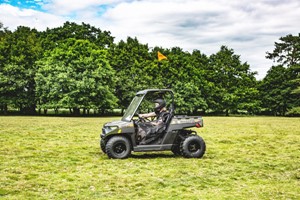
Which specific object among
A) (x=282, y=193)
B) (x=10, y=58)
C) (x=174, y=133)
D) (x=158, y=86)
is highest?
(x=10, y=58)

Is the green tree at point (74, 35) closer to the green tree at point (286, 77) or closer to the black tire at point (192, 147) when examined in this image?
the green tree at point (286, 77)

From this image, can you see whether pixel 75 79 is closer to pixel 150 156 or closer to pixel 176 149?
pixel 150 156

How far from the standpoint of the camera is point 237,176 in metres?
8.92

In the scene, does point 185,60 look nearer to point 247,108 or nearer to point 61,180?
point 247,108

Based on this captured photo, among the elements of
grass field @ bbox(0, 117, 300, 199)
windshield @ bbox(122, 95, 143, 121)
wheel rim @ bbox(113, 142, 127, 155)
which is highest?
windshield @ bbox(122, 95, 143, 121)

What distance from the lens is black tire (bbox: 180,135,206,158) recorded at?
1155 centimetres

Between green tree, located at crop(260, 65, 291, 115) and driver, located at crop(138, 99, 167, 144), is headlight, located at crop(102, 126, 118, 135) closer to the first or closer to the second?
driver, located at crop(138, 99, 167, 144)

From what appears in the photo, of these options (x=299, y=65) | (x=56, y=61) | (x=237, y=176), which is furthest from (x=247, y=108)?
(x=237, y=176)

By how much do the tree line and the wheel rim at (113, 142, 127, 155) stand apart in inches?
1356

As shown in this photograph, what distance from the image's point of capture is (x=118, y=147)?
11.4m

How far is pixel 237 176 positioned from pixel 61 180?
4324 millimetres

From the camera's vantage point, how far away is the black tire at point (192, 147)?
1155cm

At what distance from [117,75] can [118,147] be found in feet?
145

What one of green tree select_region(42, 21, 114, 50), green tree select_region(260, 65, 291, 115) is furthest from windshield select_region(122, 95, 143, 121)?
green tree select_region(260, 65, 291, 115)
